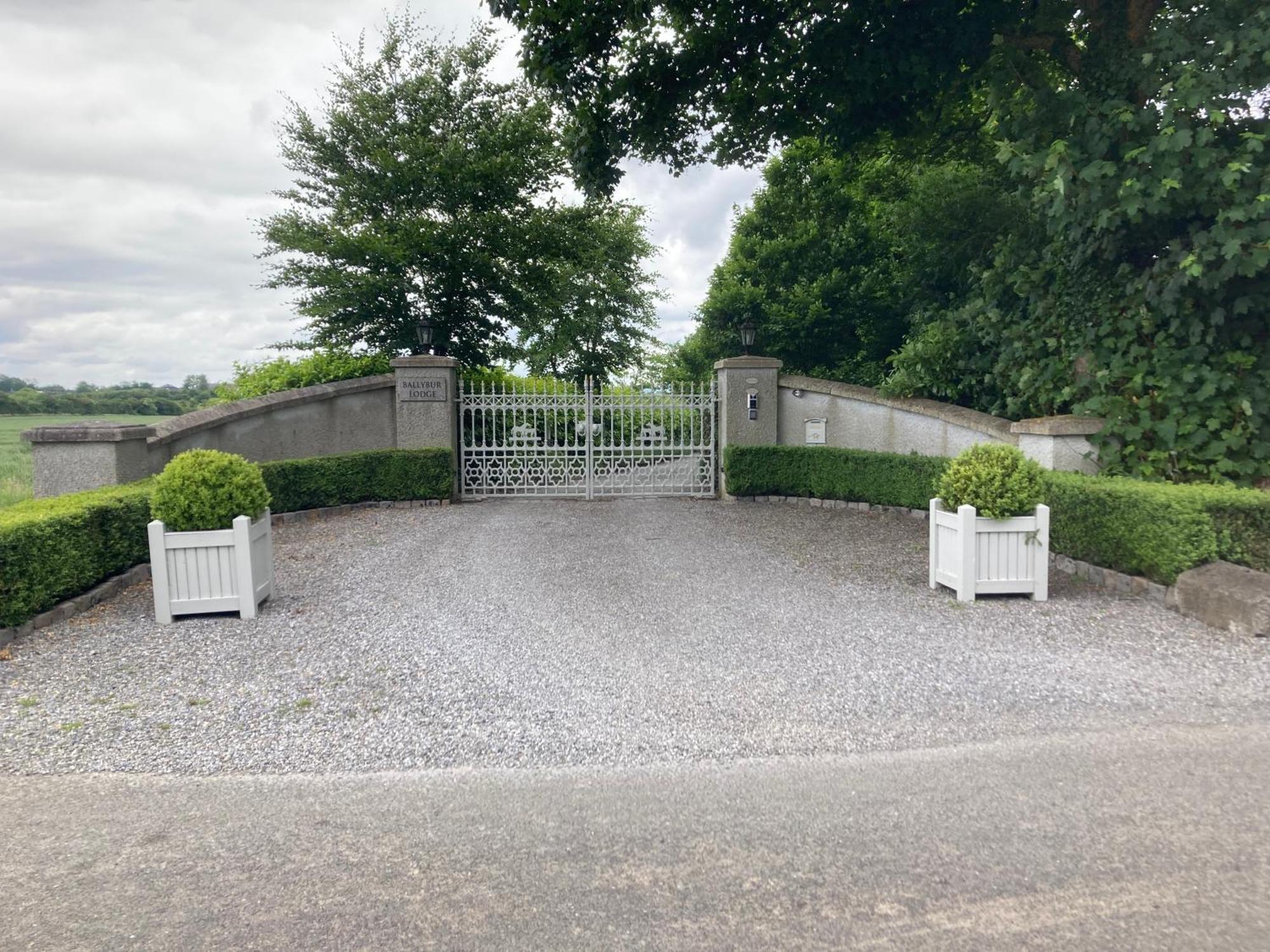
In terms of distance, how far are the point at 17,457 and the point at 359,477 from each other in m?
3.70

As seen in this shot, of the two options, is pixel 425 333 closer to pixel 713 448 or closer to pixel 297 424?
pixel 297 424

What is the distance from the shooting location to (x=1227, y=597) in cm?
503

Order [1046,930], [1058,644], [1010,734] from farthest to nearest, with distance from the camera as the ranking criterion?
[1058,644]
[1010,734]
[1046,930]

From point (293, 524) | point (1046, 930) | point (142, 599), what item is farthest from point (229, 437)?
point (1046, 930)

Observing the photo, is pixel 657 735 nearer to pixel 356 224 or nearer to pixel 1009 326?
pixel 1009 326

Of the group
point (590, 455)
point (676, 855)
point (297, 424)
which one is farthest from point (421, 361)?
point (676, 855)

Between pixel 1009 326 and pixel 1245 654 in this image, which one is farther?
pixel 1009 326

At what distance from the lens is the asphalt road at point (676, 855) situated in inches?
87.7

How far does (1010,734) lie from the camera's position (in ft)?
11.8

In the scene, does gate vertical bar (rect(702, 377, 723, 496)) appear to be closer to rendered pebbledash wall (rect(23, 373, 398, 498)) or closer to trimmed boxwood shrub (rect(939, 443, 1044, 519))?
rendered pebbledash wall (rect(23, 373, 398, 498))

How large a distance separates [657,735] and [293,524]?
7286mm

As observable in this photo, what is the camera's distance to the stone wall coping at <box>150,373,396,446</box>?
8.41 metres

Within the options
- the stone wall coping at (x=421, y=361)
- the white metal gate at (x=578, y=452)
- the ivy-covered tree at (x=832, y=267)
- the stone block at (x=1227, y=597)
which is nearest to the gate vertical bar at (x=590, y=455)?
the white metal gate at (x=578, y=452)

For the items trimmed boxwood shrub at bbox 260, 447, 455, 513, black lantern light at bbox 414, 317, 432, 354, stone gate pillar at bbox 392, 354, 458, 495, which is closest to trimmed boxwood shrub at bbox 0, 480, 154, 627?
trimmed boxwood shrub at bbox 260, 447, 455, 513
